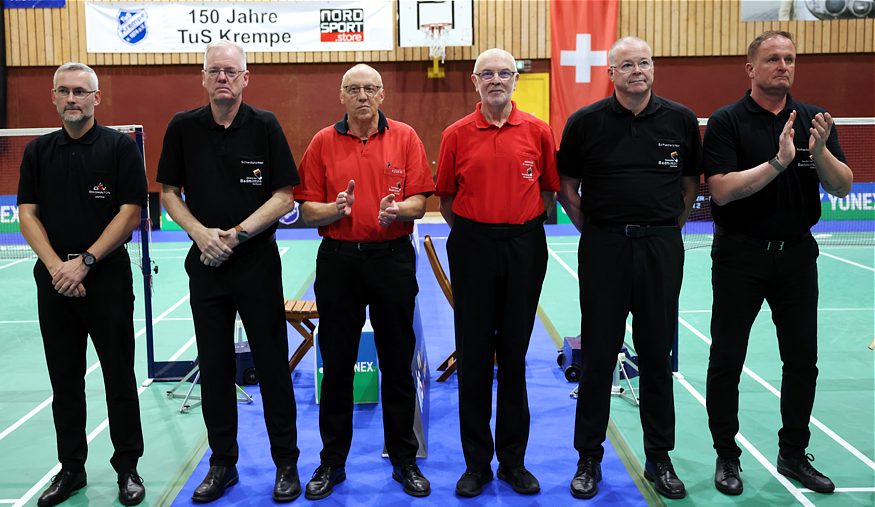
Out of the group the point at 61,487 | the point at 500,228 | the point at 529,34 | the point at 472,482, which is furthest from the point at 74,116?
the point at 529,34

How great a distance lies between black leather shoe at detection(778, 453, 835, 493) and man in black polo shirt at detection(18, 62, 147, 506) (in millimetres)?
3831

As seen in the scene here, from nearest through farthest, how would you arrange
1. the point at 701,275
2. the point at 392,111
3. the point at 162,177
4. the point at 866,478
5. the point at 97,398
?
1. the point at 162,177
2. the point at 866,478
3. the point at 97,398
4. the point at 701,275
5. the point at 392,111

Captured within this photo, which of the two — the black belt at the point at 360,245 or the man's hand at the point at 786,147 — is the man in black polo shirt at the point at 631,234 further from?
the black belt at the point at 360,245

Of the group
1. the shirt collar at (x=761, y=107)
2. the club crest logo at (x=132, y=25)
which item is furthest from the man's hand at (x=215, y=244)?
the club crest logo at (x=132, y=25)

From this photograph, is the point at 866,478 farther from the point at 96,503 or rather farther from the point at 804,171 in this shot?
the point at 96,503

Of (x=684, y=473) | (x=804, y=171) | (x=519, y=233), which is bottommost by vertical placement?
(x=684, y=473)

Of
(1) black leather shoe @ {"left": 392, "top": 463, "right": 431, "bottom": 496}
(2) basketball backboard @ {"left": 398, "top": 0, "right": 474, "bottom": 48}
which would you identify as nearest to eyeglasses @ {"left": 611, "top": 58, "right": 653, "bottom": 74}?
(1) black leather shoe @ {"left": 392, "top": 463, "right": 431, "bottom": 496}

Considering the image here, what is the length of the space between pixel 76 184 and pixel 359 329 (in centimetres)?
178

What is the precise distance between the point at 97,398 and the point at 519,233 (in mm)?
4017

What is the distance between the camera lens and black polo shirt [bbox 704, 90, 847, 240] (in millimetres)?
4727

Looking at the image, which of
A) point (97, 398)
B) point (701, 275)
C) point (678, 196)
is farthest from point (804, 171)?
point (701, 275)

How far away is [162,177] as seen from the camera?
15.6 feet

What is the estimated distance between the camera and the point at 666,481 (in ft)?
15.9

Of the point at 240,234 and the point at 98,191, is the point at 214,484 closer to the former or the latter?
the point at 240,234
